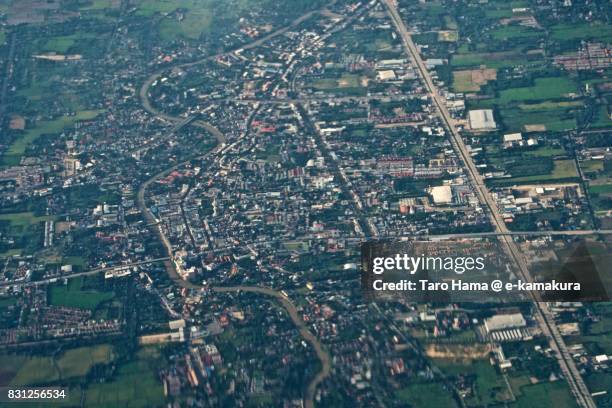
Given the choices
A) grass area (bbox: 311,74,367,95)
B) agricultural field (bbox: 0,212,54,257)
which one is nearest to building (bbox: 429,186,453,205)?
grass area (bbox: 311,74,367,95)

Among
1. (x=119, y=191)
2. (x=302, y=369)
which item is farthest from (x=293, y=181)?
(x=302, y=369)

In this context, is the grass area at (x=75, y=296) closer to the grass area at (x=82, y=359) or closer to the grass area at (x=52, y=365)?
the grass area at (x=82, y=359)

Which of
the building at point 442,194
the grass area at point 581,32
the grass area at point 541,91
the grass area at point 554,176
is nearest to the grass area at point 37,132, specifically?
the building at point 442,194

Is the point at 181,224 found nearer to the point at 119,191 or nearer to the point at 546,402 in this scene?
the point at 119,191

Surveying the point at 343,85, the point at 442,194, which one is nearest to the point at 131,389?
the point at 442,194

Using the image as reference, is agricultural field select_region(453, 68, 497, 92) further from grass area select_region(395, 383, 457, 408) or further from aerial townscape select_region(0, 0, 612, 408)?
grass area select_region(395, 383, 457, 408)

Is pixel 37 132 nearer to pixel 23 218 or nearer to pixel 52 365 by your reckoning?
pixel 23 218
